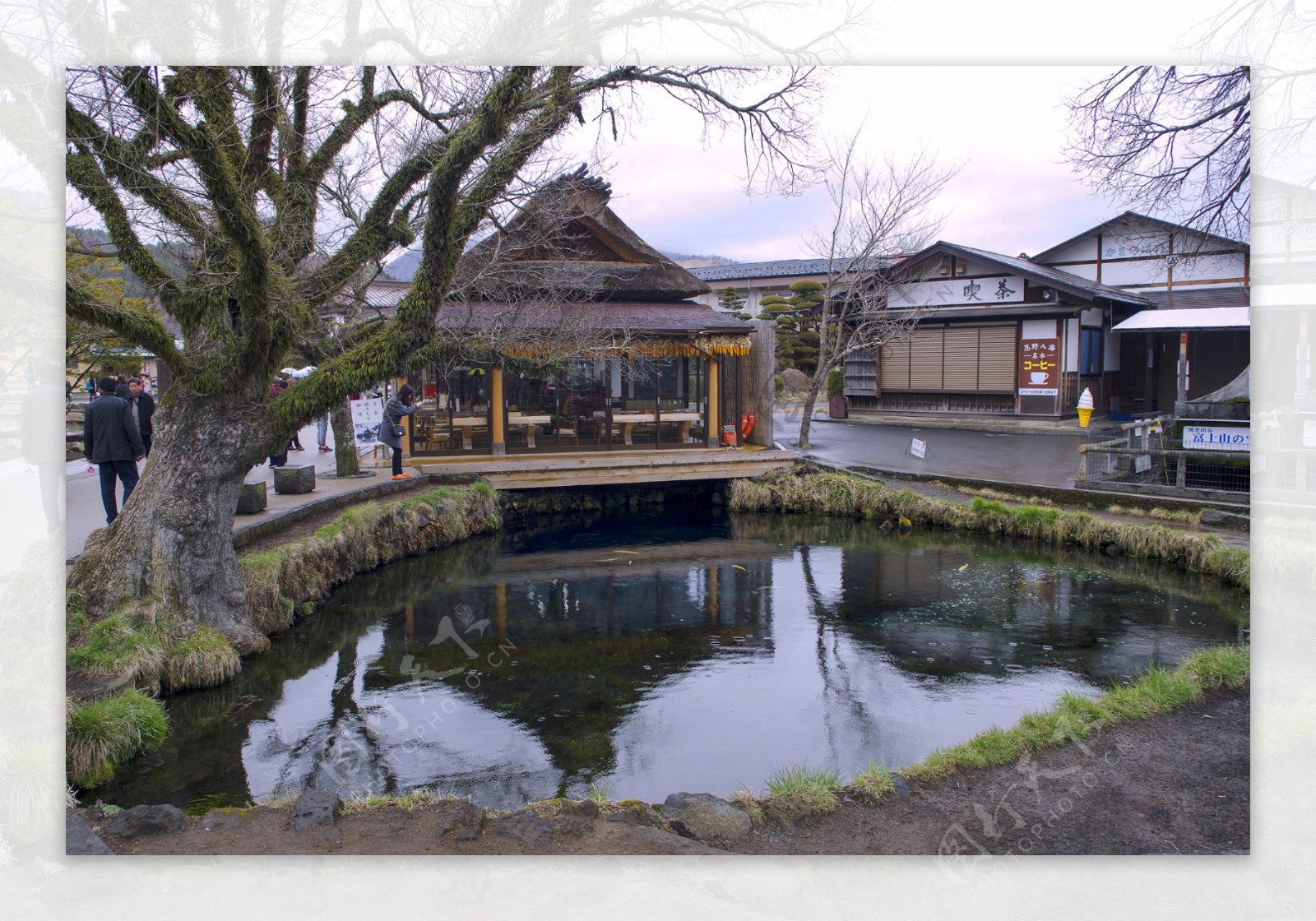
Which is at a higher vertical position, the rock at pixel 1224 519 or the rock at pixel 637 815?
the rock at pixel 1224 519

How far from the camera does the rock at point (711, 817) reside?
13.5ft

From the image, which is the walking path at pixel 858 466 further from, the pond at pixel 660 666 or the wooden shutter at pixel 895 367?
the wooden shutter at pixel 895 367

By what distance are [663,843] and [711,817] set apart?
375mm

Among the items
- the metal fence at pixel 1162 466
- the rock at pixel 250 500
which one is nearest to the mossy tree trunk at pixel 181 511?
the rock at pixel 250 500

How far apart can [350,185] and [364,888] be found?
9.21 meters

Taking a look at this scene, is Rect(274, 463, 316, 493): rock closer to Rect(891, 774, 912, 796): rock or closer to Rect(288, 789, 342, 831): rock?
Rect(288, 789, 342, 831): rock

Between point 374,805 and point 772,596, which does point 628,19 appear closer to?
point 374,805

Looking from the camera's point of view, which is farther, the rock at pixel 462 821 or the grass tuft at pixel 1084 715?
the grass tuft at pixel 1084 715

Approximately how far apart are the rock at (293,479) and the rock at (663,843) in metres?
8.83

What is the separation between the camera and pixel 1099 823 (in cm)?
416

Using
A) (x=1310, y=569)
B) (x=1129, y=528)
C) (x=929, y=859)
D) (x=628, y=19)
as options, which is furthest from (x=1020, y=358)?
(x=929, y=859)

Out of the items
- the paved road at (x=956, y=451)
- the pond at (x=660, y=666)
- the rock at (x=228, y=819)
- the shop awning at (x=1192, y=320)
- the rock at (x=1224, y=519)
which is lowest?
the pond at (x=660, y=666)

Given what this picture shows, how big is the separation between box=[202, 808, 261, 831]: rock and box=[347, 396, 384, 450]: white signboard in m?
11.5

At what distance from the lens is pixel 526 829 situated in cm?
407
